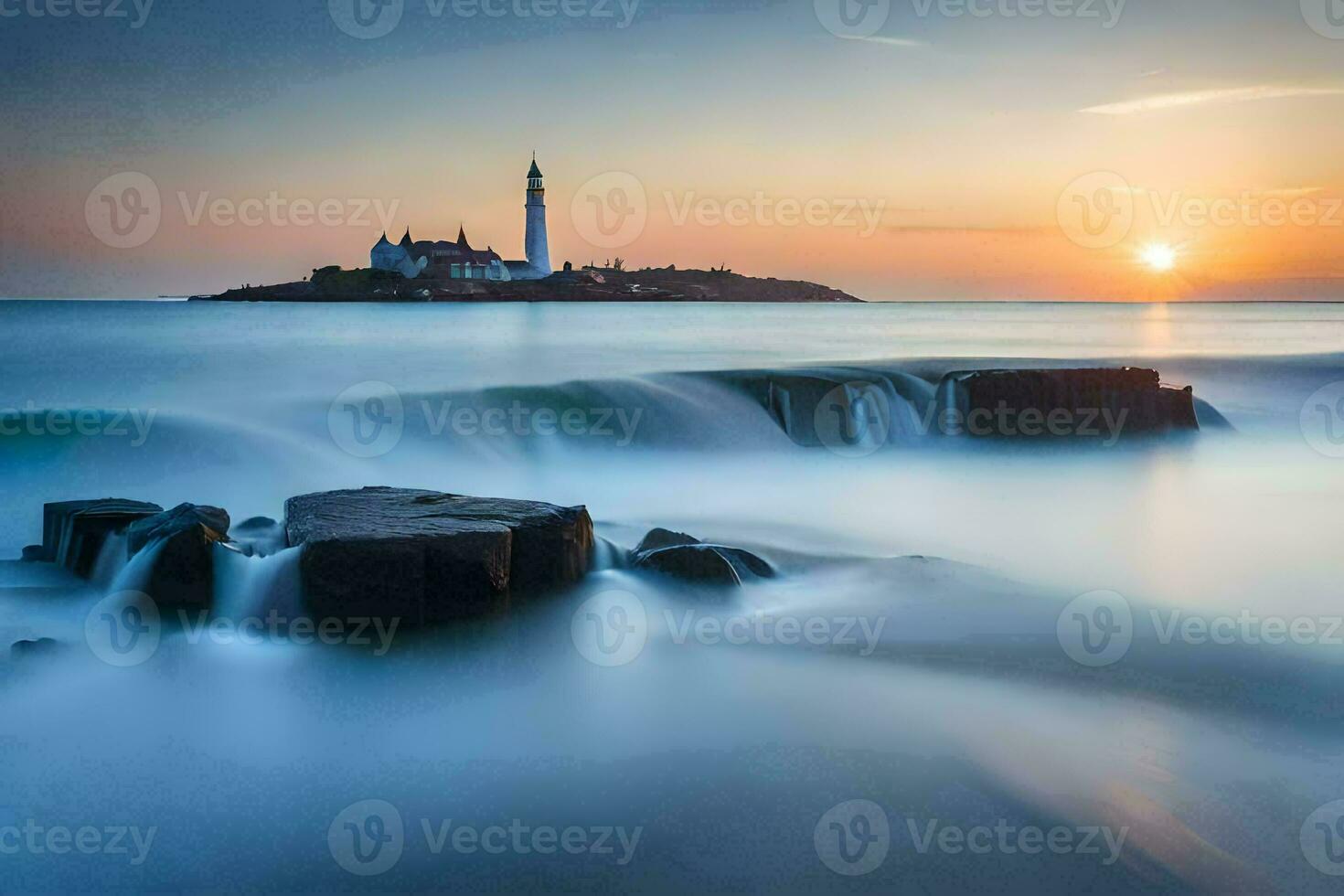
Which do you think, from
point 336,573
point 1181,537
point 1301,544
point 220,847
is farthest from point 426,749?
point 1301,544

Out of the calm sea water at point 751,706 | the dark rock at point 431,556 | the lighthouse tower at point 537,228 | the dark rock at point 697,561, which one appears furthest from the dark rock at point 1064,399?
the lighthouse tower at point 537,228

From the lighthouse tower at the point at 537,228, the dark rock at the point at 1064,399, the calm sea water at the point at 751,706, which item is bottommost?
the calm sea water at the point at 751,706

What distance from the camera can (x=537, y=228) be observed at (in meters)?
76.4

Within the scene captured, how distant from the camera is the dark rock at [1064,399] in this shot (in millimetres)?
13672

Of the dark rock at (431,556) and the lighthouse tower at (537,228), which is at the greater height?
the lighthouse tower at (537,228)

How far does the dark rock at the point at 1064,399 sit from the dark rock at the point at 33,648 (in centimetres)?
1088

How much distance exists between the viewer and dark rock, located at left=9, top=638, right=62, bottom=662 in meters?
5.37

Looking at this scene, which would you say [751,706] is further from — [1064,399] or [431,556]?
[1064,399]

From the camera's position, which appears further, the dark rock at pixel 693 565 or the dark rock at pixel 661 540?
the dark rock at pixel 661 540

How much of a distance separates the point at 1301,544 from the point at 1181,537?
92 centimetres

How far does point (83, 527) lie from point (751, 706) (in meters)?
4.48

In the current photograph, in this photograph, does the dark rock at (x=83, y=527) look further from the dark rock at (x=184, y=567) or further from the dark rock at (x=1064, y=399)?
the dark rock at (x=1064, y=399)

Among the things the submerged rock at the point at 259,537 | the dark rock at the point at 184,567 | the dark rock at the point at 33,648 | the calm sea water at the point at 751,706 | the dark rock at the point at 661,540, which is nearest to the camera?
the calm sea water at the point at 751,706

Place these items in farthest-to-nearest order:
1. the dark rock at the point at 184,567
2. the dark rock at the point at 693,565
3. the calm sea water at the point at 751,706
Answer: the dark rock at the point at 693,565 < the dark rock at the point at 184,567 < the calm sea water at the point at 751,706
